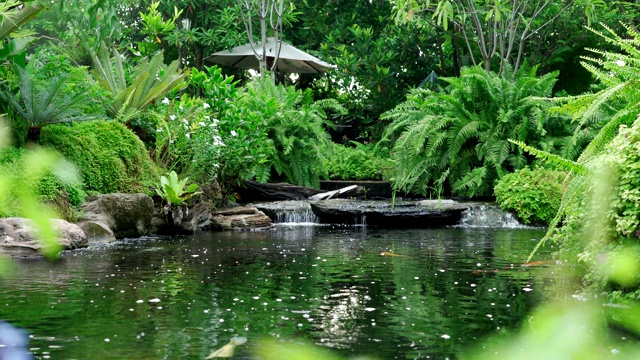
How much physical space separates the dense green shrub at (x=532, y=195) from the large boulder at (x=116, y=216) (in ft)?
17.2

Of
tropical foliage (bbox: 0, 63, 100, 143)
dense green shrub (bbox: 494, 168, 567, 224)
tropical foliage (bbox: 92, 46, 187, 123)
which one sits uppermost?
tropical foliage (bbox: 92, 46, 187, 123)

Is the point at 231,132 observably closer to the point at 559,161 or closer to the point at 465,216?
the point at 465,216

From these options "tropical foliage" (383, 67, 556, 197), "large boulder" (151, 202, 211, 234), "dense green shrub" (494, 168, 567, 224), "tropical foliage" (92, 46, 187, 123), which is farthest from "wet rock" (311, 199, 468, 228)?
"tropical foliage" (92, 46, 187, 123)

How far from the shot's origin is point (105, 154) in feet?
29.7

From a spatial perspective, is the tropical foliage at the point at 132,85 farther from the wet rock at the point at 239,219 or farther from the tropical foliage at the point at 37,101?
the wet rock at the point at 239,219

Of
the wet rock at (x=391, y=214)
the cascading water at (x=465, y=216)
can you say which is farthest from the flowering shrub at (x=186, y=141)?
the wet rock at (x=391, y=214)

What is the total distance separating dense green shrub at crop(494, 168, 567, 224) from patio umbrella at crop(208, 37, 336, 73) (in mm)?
7343

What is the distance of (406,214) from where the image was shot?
10523 mm

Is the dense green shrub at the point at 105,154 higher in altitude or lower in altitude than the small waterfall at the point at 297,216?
higher

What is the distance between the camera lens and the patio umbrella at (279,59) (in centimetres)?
1761

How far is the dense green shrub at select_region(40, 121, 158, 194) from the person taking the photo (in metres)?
8.59

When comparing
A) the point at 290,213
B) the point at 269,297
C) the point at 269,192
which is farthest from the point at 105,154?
the point at 269,297

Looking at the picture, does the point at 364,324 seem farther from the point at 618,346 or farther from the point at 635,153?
the point at 635,153

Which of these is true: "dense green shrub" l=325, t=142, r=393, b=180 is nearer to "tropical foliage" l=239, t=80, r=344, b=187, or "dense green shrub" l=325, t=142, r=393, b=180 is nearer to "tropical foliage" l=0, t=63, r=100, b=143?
"tropical foliage" l=239, t=80, r=344, b=187
